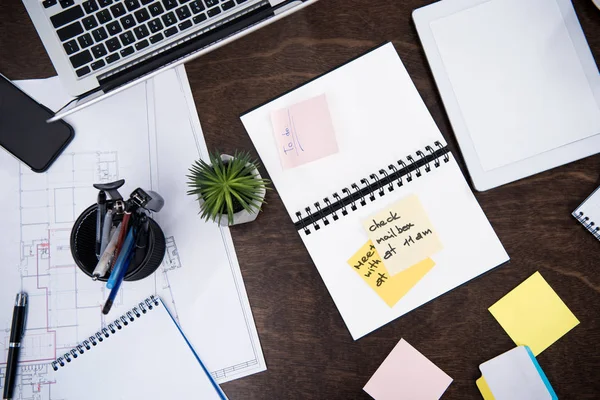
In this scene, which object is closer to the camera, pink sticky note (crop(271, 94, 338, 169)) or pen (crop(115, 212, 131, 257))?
pen (crop(115, 212, 131, 257))

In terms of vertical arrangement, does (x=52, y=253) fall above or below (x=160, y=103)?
below

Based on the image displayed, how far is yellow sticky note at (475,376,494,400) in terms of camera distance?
825mm

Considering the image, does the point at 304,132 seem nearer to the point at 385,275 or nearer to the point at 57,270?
the point at 385,275

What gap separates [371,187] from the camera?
84 centimetres

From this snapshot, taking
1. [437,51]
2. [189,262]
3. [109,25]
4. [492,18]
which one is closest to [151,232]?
[189,262]

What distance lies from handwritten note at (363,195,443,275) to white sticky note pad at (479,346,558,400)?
0.74ft

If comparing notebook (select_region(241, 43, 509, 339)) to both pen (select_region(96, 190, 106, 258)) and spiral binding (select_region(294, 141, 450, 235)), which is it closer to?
spiral binding (select_region(294, 141, 450, 235))

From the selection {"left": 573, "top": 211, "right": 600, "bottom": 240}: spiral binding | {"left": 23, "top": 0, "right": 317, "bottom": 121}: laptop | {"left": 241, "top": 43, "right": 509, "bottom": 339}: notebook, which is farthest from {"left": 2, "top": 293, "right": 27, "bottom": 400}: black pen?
{"left": 573, "top": 211, "right": 600, "bottom": 240}: spiral binding

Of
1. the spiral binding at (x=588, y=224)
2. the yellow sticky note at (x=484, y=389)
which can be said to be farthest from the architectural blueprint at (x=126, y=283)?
the spiral binding at (x=588, y=224)

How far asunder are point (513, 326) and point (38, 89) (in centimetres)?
97

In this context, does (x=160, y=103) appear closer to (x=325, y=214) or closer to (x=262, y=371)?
(x=325, y=214)

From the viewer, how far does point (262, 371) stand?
842mm

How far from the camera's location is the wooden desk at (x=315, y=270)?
0.84 meters

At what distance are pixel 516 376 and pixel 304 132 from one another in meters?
0.57
